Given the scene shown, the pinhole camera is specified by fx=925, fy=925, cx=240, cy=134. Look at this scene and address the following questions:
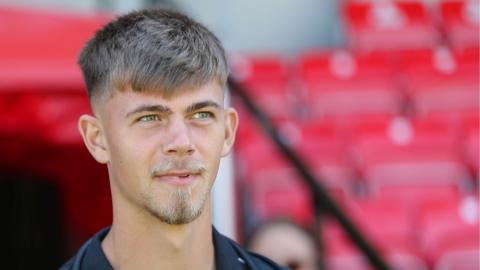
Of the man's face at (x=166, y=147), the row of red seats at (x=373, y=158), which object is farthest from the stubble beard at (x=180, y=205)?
the row of red seats at (x=373, y=158)

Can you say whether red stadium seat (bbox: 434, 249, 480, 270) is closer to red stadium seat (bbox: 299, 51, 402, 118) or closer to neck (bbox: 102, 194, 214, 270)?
red stadium seat (bbox: 299, 51, 402, 118)

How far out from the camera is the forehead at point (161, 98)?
142cm

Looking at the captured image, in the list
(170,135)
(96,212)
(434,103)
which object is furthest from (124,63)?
(434,103)

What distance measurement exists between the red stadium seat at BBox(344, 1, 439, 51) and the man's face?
19.5 feet

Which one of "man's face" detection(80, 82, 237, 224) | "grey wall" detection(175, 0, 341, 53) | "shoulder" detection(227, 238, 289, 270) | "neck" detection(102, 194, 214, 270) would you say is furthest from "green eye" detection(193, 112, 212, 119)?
"grey wall" detection(175, 0, 341, 53)

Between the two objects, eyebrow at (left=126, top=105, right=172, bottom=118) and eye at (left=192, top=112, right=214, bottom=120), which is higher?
eyebrow at (left=126, top=105, right=172, bottom=118)

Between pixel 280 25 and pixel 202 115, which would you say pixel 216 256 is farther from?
pixel 280 25

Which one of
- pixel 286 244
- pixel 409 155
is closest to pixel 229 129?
pixel 286 244

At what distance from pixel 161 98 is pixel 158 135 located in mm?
59

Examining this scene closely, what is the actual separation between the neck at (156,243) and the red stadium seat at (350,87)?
4880 millimetres

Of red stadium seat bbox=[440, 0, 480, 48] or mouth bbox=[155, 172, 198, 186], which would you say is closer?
mouth bbox=[155, 172, 198, 186]

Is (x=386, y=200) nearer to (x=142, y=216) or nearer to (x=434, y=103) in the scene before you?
(x=434, y=103)

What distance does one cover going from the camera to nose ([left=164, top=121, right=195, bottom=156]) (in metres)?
1.39

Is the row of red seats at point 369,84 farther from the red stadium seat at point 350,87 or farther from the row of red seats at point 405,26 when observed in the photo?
the row of red seats at point 405,26
